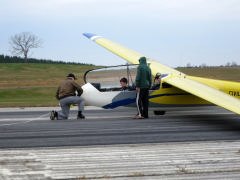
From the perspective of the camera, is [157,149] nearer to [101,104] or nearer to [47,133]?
[47,133]

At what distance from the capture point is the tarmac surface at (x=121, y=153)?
399 centimetres

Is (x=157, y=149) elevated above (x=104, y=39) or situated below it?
below

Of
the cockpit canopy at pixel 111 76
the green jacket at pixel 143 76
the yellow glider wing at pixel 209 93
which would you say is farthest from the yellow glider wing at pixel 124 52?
the yellow glider wing at pixel 209 93

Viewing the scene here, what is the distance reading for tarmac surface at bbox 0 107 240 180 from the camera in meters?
3.99

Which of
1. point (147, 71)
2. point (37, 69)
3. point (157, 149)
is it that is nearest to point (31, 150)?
point (157, 149)

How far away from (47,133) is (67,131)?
48 cm

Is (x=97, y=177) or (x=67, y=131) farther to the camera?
(x=67, y=131)

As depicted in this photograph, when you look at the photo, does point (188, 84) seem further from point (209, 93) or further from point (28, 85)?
point (28, 85)

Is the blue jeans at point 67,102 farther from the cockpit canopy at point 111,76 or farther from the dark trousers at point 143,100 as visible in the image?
the dark trousers at point 143,100

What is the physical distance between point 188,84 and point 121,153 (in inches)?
196

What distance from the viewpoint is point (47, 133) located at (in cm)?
700

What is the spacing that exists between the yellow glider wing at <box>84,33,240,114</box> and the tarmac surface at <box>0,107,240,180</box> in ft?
2.22

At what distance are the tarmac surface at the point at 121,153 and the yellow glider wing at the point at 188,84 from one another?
0.68m

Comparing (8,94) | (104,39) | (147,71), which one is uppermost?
(104,39)
